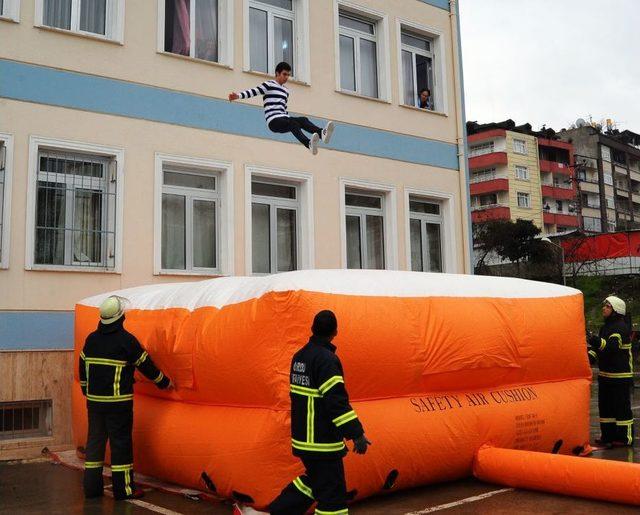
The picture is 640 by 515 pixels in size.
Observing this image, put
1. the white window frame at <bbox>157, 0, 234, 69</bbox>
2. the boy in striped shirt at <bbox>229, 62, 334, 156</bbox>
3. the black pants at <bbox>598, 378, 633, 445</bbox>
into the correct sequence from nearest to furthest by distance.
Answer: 1. the black pants at <bbox>598, 378, 633, 445</bbox>
2. the boy in striped shirt at <bbox>229, 62, 334, 156</bbox>
3. the white window frame at <bbox>157, 0, 234, 69</bbox>

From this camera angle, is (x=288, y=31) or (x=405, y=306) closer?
(x=405, y=306)

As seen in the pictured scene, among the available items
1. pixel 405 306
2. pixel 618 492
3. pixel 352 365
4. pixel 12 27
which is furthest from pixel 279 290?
pixel 12 27

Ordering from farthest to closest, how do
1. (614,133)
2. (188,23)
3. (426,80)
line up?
(614,133)
(426,80)
(188,23)

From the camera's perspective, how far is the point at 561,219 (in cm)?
6944

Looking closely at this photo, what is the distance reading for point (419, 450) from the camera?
21.9ft

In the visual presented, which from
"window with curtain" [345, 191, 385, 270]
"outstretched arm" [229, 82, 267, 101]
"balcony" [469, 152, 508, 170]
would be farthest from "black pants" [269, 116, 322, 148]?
"balcony" [469, 152, 508, 170]

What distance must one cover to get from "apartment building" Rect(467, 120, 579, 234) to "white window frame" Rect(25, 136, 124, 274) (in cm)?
5361

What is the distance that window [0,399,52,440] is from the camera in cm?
948

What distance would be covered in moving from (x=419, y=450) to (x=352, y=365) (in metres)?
1.11

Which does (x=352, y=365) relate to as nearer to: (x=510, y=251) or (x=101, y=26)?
(x=101, y=26)

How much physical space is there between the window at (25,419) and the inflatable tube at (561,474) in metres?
5.86

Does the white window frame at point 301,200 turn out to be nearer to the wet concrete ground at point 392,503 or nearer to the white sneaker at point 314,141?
the white sneaker at point 314,141

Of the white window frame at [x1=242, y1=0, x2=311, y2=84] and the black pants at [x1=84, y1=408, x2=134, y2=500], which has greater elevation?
the white window frame at [x1=242, y1=0, x2=311, y2=84]

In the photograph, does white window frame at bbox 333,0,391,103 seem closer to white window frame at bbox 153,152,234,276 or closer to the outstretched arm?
white window frame at bbox 153,152,234,276
